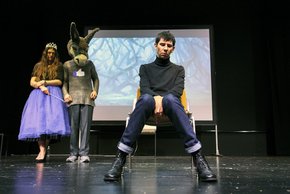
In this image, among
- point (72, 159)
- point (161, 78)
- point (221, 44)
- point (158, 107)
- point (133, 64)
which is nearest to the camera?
point (158, 107)

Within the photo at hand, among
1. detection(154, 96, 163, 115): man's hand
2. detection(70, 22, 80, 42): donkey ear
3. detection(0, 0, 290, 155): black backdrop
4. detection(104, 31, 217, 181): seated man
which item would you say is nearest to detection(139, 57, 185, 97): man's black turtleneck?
detection(104, 31, 217, 181): seated man

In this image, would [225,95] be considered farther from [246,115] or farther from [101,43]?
[101,43]

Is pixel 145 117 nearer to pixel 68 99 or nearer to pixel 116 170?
pixel 116 170

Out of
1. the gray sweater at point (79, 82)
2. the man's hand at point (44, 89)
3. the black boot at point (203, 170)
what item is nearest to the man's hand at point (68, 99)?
the gray sweater at point (79, 82)

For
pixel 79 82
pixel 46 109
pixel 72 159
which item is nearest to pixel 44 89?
pixel 46 109

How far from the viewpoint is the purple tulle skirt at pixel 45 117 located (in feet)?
8.87

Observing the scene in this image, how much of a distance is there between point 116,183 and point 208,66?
3347mm

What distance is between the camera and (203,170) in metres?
1.46

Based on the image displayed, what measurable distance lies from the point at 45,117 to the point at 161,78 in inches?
54.5

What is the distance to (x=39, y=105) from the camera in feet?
9.11

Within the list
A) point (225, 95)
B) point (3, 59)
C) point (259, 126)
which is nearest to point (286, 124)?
point (259, 126)

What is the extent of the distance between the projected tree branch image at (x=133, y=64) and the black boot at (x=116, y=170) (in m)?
2.84

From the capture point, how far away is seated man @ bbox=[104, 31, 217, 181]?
1.52 m

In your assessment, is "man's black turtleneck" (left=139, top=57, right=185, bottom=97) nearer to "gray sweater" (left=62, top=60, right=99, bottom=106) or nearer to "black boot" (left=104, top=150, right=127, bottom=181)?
"black boot" (left=104, top=150, right=127, bottom=181)
